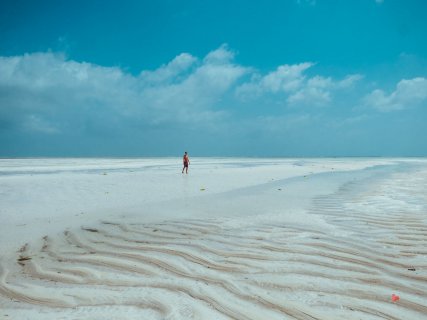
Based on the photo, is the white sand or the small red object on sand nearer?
the white sand

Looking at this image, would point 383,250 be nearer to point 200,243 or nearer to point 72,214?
point 200,243

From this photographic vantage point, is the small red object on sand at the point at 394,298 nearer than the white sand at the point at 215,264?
No

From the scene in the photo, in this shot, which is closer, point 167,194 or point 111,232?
point 111,232

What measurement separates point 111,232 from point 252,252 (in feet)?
10.2

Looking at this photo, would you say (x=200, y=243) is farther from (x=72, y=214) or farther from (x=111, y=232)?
(x=72, y=214)

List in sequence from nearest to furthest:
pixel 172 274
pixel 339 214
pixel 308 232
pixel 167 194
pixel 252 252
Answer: pixel 172 274, pixel 252 252, pixel 308 232, pixel 339 214, pixel 167 194

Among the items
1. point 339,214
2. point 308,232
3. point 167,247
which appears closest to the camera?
point 167,247

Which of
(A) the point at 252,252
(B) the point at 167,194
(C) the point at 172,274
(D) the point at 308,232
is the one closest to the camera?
(C) the point at 172,274

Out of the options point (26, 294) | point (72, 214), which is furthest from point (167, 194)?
point (26, 294)

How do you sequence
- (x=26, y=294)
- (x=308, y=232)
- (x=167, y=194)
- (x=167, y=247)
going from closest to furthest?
(x=26, y=294), (x=167, y=247), (x=308, y=232), (x=167, y=194)

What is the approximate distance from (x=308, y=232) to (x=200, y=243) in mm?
2184

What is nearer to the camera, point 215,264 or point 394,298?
point 394,298

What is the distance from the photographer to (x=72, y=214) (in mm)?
8969

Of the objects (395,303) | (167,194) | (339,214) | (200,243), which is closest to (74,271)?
(200,243)
